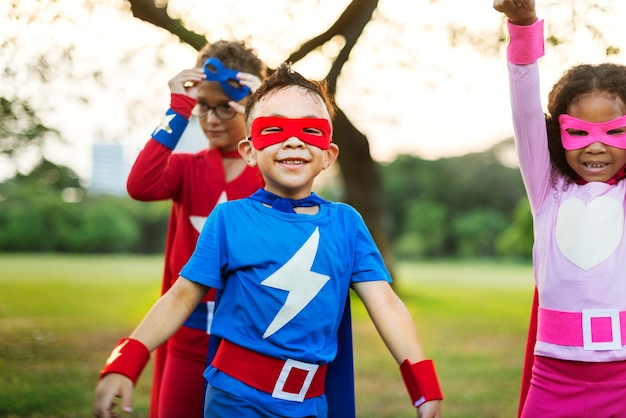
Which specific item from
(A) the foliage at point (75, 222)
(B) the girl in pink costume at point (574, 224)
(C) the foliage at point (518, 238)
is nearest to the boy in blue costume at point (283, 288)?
(B) the girl in pink costume at point (574, 224)

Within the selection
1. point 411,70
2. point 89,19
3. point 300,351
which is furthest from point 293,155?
point 411,70

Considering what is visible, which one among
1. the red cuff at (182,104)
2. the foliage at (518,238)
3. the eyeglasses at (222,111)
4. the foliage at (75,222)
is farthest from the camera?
the foliage at (518,238)

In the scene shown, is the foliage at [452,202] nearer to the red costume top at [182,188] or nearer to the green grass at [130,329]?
the green grass at [130,329]

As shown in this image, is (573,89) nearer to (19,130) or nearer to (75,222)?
(19,130)

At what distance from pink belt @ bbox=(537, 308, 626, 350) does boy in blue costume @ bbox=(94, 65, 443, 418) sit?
0.61 metres

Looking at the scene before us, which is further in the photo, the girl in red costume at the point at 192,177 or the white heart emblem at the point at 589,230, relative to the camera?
the girl in red costume at the point at 192,177

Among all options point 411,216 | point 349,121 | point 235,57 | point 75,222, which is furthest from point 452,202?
point 235,57

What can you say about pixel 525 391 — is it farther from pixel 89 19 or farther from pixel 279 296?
pixel 89 19

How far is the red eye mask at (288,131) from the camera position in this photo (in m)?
2.43

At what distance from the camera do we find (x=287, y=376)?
2.30 meters

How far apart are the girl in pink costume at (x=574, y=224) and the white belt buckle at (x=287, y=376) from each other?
0.87 metres

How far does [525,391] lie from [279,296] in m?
1.19

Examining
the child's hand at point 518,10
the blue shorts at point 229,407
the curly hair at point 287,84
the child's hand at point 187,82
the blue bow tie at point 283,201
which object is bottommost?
the blue shorts at point 229,407

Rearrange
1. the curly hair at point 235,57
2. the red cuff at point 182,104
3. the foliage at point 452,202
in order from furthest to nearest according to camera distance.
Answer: the foliage at point 452,202, the curly hair at point 235,57, the red cuff at point 182,104
